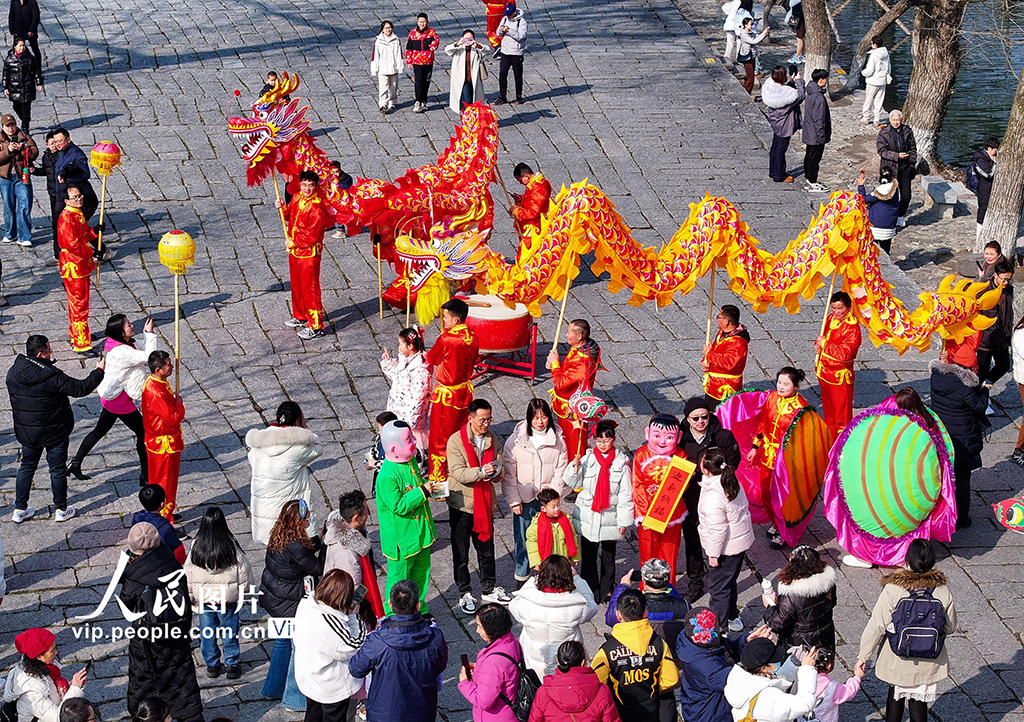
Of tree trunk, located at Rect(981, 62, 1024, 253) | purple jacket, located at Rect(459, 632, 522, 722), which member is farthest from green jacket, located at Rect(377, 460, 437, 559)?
tree trunk, located at Rect(981, 62, 1024, 253)

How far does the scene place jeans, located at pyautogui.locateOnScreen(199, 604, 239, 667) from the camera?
792cm

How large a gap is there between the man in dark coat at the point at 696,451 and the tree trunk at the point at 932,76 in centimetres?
991

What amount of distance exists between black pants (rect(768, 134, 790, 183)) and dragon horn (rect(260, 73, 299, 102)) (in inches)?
273

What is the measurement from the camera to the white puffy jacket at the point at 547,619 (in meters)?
7.13

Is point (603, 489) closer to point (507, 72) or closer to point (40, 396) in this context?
point (40, 396)

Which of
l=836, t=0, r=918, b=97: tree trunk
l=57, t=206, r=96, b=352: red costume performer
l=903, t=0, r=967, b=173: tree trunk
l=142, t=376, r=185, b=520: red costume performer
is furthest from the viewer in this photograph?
l=836, t=0, r=918, b=97: tree trunk

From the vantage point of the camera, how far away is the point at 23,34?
711 inches

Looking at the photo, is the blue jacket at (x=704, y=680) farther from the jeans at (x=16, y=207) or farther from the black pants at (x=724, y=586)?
the jeans at (x=16, y=207)

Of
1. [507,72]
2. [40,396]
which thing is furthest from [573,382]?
[507,72]

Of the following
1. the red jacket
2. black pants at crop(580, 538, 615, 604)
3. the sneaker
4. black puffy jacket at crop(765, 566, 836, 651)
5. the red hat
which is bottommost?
the sneaker

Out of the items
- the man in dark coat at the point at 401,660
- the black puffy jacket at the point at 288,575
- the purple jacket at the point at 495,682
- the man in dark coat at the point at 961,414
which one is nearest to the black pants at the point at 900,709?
the purple jacket at the point at 495,682

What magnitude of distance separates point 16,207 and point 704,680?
1072cm

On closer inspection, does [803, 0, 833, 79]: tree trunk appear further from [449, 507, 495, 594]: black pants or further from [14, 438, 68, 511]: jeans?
[14, 438, 68, 511]: jeans

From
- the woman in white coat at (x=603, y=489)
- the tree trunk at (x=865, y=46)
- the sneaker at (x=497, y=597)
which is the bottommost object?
the tree trunk at (x=865, y=46)
